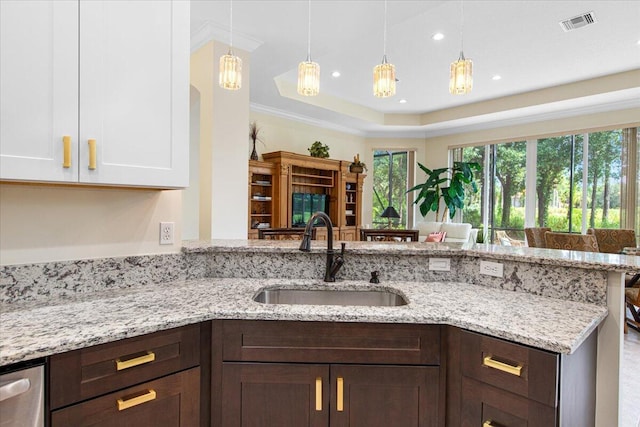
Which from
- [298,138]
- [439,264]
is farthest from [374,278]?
[298,138]

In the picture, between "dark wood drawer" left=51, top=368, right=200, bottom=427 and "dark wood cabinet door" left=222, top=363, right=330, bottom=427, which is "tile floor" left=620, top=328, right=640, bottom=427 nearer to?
"dark wood cabinet door" left=222, top=363, right=330, bottom=427

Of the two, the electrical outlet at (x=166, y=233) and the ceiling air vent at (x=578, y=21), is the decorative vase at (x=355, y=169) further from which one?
the electrical outlet at (x=166, y=233)

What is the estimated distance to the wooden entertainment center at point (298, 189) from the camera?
5.74 metres

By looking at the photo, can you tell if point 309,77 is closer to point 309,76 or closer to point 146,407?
point 309,76

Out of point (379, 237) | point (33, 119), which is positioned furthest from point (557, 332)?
point (379, 237)

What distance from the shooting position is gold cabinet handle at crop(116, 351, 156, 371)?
1.14 metres

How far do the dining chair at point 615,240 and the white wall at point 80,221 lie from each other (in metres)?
5.82

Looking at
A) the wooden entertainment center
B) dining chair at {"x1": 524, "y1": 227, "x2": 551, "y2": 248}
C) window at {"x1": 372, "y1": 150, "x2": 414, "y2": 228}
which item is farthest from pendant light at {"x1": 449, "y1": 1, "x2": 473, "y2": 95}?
window at {"x1": 372, "y1": 150, "x2": 414, "y2": 228}

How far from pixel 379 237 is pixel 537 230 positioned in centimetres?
333

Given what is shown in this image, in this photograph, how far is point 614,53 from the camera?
14.0 feet

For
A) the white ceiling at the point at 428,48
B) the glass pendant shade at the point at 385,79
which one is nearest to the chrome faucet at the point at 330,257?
the glass pendant shade at the point at 385,79

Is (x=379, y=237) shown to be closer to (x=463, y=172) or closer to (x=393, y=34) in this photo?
(x=393, y=34)

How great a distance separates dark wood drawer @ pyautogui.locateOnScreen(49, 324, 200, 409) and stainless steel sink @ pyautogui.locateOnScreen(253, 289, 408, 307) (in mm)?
551

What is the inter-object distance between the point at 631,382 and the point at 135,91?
12.6 ft
